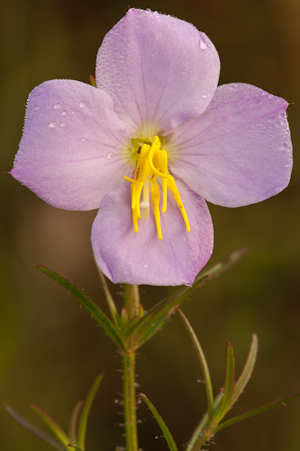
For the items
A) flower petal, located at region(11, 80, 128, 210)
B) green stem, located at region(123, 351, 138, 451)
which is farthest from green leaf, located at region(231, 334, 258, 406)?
flower petal, located at region(11, 80, 128, 210)

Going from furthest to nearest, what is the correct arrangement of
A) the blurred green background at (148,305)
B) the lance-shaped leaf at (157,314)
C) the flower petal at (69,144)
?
the blurred green background at (148,305), the lance-shaped leaf at (157,314), the flower petal at (69,144)

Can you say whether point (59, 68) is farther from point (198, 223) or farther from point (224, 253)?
point (198, 223)

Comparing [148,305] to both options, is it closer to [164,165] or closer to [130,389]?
[130,389]

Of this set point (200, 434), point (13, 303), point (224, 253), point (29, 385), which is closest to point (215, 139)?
point (200, 434)

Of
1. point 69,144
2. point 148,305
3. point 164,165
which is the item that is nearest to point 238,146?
point 164,165

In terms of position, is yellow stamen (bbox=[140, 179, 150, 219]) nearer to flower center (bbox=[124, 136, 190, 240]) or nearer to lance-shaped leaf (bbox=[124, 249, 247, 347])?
flower center (bbox=[124, 136, 190, 240])

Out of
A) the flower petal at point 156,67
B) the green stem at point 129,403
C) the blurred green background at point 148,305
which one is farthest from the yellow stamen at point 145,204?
the blurred green background at point 148,305

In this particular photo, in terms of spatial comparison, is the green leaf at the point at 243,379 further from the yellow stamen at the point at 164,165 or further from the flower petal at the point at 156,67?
the flower petal at the point at 156,67
